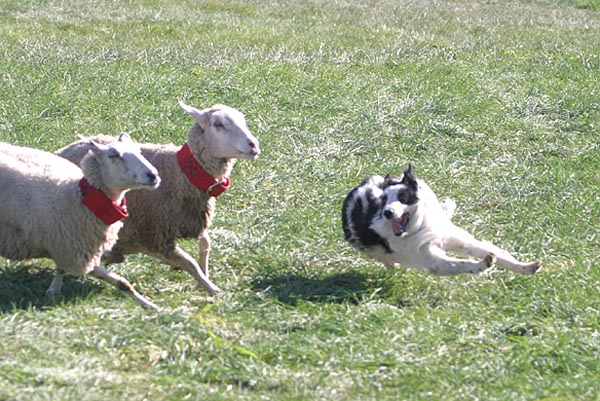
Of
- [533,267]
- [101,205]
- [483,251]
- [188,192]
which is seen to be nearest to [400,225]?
[483,251]

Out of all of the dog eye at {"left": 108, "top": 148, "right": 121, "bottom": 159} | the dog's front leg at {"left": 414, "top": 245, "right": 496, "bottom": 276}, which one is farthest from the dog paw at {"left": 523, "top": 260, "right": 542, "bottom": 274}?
the dog eye at {"left": 108, "top": 148, "right": 121, "bottom": 159}

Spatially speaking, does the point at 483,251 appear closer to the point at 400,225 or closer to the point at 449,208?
the point at 400,225

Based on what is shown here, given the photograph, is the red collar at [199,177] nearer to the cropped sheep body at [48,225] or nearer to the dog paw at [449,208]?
the cropped sheep body at [48,225]

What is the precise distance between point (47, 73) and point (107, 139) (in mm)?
5525

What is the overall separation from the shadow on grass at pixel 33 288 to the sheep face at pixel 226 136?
1.27 metres

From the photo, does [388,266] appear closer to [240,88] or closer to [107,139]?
[107,139]

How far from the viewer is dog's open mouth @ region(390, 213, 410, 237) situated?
769 centimetres

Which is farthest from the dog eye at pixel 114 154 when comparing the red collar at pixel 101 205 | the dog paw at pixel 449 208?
the dog paw at pixel 449 208

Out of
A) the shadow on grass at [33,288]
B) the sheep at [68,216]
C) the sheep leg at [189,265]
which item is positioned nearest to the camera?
the shadow on grass at [33,288]

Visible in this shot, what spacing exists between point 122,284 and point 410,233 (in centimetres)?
201

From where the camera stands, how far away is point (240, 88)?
12938mm

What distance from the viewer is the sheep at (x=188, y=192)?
7.86 metres

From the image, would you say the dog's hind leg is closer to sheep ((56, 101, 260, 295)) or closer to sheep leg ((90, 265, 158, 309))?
sheep ((56, 101, 260, 295))

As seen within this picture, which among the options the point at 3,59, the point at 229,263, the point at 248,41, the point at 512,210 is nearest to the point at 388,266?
the point at 229,263
